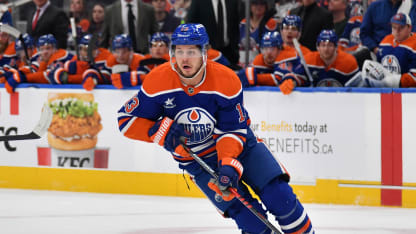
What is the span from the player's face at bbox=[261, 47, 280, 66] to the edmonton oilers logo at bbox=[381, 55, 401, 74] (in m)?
0.88

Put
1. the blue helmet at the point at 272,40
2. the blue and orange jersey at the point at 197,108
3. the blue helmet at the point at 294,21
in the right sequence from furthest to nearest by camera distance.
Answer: the blue helmet at the point at 294,21, the blue helmet at the point at 272,40, the blue and orange jersey at the point at 197,108

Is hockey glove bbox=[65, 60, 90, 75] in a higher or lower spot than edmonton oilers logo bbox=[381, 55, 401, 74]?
lower

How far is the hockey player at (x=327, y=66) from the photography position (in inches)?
233

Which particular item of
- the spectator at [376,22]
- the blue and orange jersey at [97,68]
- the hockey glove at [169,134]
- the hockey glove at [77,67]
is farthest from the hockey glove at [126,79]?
the hockey glove at [169,134]

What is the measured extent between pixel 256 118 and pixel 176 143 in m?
2.45

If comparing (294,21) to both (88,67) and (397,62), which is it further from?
(88,67)

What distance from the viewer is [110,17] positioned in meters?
7.08

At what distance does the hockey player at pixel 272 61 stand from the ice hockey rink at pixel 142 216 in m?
1.10

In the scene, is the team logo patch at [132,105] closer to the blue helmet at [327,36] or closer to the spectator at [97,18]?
the blue helmet at [327,36]

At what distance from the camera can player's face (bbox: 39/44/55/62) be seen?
689 centimetres

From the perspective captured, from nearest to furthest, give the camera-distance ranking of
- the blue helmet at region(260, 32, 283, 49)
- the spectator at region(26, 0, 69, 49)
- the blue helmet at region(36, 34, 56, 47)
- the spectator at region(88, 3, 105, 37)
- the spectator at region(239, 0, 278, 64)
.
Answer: the blue helmet at region(260, 32, 283, 49) → the spectator at region(239, 0, 278, 64) → the blue helmet at region(36, 34, 56, 47) → the spectator at region(26, 0, 69, 49) → the spectator at region(88, 3, 105, 37)

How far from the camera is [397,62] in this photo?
5773mm

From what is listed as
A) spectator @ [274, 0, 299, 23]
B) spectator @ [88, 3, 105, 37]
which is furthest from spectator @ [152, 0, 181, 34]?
spectator @ [274, 0, 299, 23]

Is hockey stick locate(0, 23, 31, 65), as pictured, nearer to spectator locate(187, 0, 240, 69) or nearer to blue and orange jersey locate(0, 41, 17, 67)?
blue and orange jersey locate(0, 41, 17, 67)
